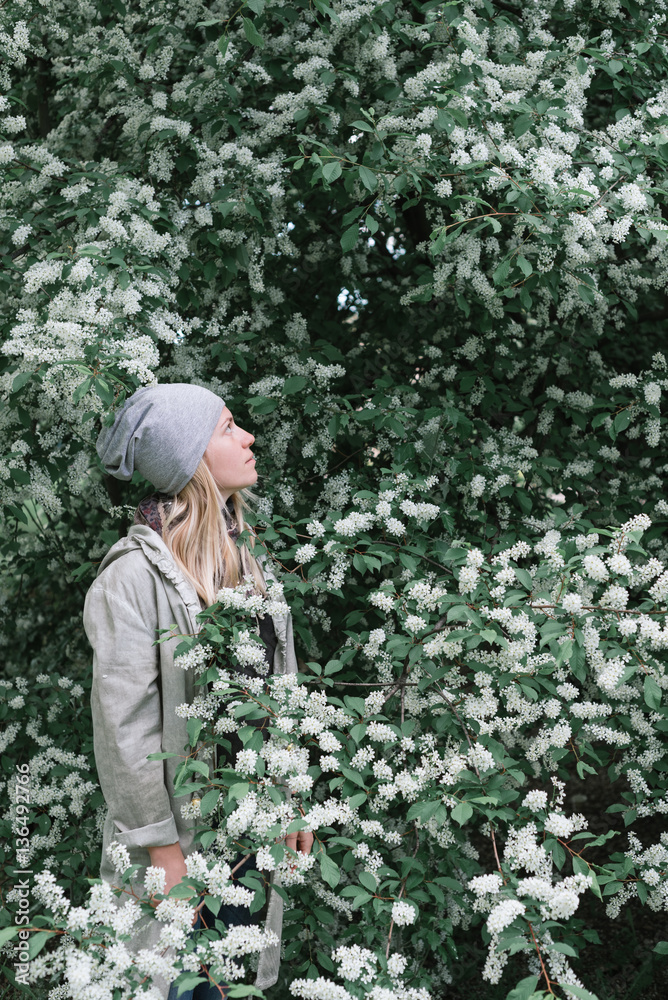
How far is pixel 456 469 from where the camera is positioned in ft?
8.96

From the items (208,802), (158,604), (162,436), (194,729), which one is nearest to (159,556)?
(158,604)

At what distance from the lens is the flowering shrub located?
1.75m

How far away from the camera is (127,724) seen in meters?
1.68

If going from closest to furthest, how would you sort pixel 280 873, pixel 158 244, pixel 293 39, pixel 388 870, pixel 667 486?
pixel 280 873 < pixel 388 870 < pixel 158 244 < pixel 293 39 < pixel 667 486

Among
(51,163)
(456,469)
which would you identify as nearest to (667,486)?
(456,469)

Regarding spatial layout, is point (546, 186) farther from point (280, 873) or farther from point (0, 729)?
point (0, 729)

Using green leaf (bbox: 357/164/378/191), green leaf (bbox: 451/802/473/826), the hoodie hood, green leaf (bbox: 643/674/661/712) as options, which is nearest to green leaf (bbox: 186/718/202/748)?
the hoodie hood

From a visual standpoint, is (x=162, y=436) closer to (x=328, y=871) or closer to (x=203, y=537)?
(x=203, y=537)

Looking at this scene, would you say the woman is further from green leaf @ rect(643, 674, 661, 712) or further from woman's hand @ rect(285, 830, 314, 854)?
green leaf @ rect(643, 674, 661, 712)

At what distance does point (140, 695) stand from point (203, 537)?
0.41m

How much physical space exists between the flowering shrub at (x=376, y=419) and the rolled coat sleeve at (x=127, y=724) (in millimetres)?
113

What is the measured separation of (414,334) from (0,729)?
2.44 m

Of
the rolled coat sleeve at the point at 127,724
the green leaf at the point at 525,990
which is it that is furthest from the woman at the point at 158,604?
the green leaf at the point at 525,990

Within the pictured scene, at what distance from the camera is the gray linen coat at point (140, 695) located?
5.49 ft
